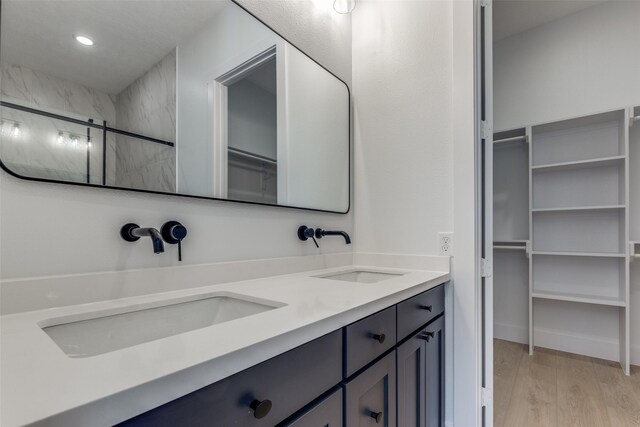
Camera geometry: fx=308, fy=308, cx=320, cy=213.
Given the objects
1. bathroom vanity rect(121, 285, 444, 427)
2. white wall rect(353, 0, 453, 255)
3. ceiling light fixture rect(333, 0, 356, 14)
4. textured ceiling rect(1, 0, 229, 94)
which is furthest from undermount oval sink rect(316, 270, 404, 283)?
ceiling light fixture rect(333, 0, 356, 14)

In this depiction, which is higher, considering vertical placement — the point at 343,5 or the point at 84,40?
the point at 343,5

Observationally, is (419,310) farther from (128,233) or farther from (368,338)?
(128,233)

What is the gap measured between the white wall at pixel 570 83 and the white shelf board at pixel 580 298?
5.2 inches

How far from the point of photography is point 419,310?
1129mm

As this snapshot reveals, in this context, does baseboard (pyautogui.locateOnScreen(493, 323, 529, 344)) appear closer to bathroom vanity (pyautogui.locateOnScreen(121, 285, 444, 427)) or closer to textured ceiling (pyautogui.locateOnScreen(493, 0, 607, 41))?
bathroom vanity (pyautogui.locateOnScreen(121, 285, 444, 427))

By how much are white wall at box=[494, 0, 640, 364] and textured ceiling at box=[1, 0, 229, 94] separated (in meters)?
2.86

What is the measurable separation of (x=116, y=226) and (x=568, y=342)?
10.7 ft

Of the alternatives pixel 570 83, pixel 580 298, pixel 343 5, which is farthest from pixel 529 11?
pixel 580 298

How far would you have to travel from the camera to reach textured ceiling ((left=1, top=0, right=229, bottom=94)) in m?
0.74

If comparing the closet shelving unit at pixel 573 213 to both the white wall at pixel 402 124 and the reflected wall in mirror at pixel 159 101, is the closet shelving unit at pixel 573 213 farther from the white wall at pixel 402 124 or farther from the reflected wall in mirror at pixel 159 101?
the reflected wall in mirror at pixel 159 101

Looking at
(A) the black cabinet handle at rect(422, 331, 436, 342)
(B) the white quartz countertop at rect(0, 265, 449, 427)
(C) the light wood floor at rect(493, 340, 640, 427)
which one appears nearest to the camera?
(B) the white quartz countertop at rect(0, 265, 449, 427)

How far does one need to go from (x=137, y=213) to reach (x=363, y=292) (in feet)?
2.31

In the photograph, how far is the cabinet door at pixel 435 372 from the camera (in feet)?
3.93

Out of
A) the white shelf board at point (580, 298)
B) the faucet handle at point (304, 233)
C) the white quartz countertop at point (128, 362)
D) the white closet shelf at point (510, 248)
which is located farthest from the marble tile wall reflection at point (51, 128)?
the white shelf board at point (580, 298)
